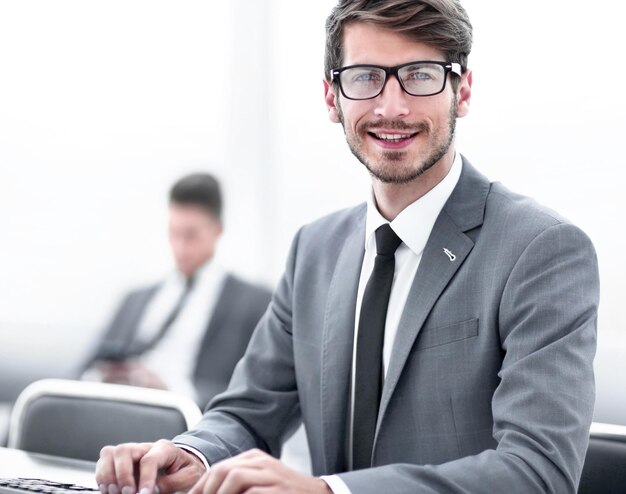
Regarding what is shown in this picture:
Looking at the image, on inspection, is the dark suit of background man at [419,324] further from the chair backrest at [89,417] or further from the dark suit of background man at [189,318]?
the dark suit of background man at [189,318]

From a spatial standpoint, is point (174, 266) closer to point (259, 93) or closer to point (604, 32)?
point (259, 93)

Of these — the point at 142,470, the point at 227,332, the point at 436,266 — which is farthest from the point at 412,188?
the point at 227,332

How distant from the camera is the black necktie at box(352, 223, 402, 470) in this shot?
1423mm

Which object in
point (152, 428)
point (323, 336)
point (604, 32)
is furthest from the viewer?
point (604, 32)

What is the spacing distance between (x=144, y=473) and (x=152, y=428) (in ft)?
1.85

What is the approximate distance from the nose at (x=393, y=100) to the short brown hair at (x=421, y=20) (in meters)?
0.08

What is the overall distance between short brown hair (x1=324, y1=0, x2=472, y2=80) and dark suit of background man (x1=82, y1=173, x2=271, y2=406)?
2.16 metres

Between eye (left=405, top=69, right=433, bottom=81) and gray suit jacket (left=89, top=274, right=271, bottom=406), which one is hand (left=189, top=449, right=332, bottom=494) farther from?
gray suit jacket (left=89, top=274, right=271, bottom=406)

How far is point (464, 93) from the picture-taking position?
5.10 feet

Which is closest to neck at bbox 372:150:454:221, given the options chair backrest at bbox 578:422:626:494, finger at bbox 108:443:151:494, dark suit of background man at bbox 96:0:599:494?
dark suit of background man at bbox 96:0:599:494

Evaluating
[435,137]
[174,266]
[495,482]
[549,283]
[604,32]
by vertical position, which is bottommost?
[174,266]

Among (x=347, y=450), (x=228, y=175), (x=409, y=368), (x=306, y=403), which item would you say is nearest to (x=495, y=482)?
(x=409, y=368)

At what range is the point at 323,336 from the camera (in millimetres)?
1545

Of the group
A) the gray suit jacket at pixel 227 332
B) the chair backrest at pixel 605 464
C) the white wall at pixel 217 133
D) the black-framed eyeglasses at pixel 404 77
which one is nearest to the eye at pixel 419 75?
the black-framed eyeglasses at pixel 404 77
